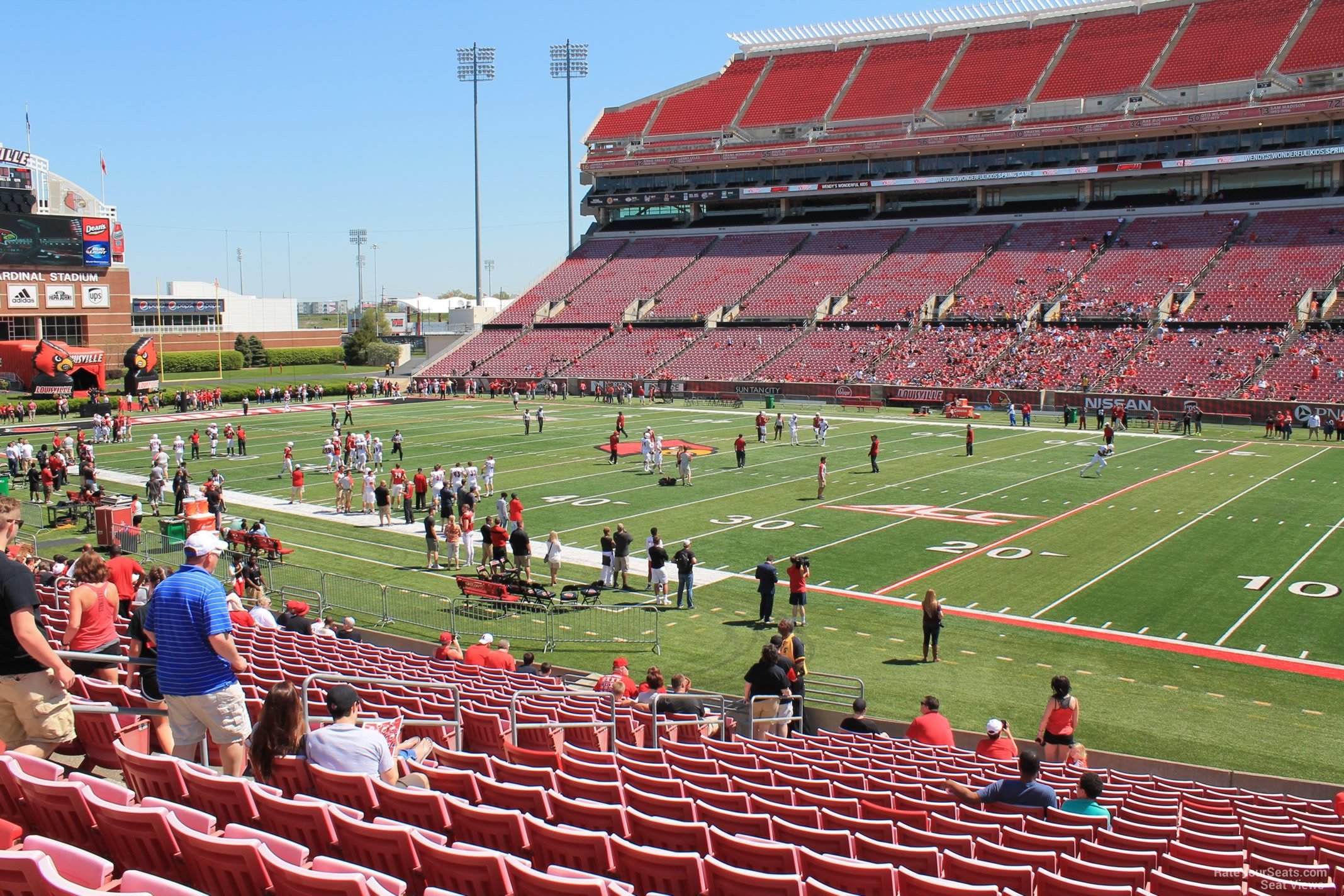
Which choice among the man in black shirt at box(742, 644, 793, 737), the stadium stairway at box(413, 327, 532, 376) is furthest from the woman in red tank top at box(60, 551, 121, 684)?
the stadium stairway at box(413, 327, 532, 376)

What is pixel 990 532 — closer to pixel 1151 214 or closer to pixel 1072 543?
pixel 1072 543

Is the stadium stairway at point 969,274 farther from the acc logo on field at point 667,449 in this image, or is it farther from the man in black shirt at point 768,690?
the man in black shirt at point 768,690

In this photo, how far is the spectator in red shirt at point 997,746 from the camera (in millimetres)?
10586

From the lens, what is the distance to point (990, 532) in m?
25.2

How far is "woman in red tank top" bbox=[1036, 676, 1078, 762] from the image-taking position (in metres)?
10.4

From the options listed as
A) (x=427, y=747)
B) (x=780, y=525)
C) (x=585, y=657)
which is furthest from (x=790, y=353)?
(x=427, y=747)

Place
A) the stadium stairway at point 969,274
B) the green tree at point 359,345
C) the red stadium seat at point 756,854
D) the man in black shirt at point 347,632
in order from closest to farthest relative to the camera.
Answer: the red stadium seat at point 756,854
the man in black shirt at point 347,632
the stadium stairway at point 969,274
the green tree at point 359,345

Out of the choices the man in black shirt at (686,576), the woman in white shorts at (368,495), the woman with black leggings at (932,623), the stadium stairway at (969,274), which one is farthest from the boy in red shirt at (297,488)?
the stadium stairway at (969,274)

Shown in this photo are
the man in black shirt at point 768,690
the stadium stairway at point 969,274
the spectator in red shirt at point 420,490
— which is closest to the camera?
the man in black shirt at point 768,690

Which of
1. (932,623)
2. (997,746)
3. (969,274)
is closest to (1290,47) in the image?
(969,274)

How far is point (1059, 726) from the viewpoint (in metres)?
10.4

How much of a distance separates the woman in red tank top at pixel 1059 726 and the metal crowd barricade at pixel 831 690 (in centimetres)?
377

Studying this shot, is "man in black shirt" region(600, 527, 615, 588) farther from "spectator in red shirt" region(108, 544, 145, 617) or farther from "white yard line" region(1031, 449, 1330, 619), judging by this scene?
"spectator in red shirt" region(108, 544, 145, 617)

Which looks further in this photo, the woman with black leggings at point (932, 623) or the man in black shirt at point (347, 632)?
the woman with black leggings at point (932, 623)
